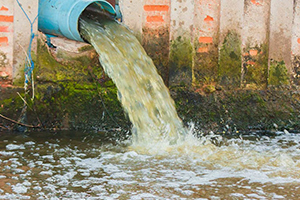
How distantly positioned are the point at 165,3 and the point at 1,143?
6.64 ft

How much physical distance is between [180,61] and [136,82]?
1.89ft

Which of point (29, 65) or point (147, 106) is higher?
point (29, 65)

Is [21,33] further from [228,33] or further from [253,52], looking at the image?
[253,52]

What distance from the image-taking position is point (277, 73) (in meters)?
4.71

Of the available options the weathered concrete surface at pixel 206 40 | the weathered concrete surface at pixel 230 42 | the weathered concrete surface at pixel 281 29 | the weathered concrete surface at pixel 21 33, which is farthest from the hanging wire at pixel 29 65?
the weathered concrete surface at pixel 281 29

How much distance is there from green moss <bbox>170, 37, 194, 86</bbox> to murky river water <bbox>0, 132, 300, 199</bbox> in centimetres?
73

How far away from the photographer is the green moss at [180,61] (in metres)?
4.47

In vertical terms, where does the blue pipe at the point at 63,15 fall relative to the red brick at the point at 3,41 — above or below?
above

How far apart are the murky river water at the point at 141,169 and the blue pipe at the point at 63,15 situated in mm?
976

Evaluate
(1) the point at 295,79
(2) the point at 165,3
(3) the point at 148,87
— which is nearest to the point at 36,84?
(3) the point at 148,87

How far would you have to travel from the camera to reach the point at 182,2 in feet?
14.6

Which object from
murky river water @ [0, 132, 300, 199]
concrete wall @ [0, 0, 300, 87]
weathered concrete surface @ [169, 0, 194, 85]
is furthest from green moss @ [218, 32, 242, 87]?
murky river water @ [0, 132, 300, 199]

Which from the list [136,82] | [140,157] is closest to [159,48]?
[136,82]

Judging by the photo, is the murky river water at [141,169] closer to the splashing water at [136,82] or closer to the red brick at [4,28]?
the splashing water at [136,82]
